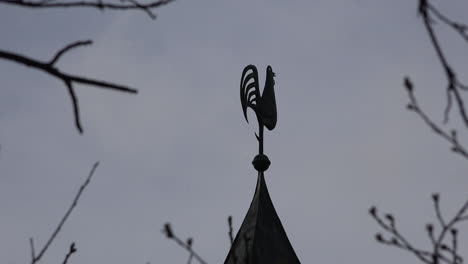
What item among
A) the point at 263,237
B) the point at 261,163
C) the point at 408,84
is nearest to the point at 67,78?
the point at 408,84

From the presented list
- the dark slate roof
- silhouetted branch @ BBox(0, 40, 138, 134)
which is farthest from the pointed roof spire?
silhouetted branch @ BBox(0, 40, 138, 134)

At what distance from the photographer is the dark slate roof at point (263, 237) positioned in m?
7.31

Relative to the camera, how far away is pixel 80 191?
374cm

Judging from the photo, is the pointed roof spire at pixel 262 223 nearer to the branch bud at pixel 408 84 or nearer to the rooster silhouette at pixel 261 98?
the rooster silhouette at pixel 261 98

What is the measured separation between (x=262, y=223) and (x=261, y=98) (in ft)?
6.68

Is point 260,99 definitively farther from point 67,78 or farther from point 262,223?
point 67,78

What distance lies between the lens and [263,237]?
7566 mm

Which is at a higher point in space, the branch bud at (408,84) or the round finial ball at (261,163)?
the round finial ball at (261,163)

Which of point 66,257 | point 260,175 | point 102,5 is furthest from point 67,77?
point 260,175

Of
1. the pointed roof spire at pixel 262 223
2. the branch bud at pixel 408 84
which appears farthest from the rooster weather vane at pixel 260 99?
the branch bud at pixel 408 84

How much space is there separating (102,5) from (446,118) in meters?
1.39

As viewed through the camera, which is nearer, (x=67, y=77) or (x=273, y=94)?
(x=67, y=77)

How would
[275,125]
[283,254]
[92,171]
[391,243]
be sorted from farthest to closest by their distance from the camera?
[275,125]
[283,254]
[391,243]
[92,171]

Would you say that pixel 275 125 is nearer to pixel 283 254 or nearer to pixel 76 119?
pixel 283 254
